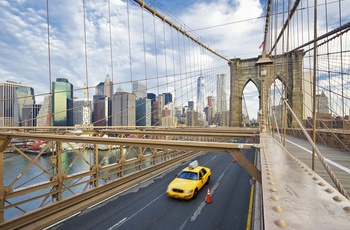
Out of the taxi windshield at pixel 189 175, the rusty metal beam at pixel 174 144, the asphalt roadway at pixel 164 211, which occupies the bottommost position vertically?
the asphalt roadway at pixel 164 211

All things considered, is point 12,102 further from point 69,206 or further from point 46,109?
point 69,206

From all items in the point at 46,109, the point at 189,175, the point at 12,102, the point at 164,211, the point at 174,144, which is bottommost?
the point at 164,211

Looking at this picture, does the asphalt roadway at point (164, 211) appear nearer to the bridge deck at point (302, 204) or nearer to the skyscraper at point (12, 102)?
the bridge deck at point (302, 204)

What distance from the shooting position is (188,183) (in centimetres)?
1077

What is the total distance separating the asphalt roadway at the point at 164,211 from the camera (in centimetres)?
770

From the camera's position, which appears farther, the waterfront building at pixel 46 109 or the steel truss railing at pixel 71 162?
the waterfront building at pixel 46 109

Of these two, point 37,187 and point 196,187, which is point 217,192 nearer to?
point 196,187

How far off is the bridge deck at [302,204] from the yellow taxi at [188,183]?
29.0 ft

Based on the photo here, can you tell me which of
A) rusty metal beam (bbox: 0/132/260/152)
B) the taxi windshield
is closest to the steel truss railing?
rusty metal beam (bbox: 0/132/260/152)

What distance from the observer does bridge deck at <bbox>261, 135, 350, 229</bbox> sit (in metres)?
1.10

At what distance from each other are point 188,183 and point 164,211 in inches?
91.0

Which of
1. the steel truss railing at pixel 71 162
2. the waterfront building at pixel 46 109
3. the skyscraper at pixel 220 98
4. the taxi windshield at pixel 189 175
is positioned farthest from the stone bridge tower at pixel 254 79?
the waterfront building at pixel 46 109

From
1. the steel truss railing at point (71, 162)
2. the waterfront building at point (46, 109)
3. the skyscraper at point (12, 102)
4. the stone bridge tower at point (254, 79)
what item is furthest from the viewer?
the stone bridge tower at point (254, 79)

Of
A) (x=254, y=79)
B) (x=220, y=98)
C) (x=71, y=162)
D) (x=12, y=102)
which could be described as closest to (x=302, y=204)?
(x=71, y=162)
